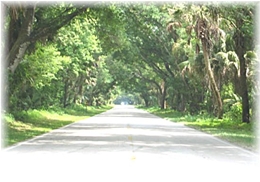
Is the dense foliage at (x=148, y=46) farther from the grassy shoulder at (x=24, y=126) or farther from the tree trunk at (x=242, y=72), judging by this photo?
the grassy shoulder at (x=24, y=126)

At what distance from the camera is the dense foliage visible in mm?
22172

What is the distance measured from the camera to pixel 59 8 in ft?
83.4

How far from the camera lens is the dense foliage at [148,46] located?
22.2 meters

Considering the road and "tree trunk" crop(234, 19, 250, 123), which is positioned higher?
"tree trunk" crop(234, 19, 250, 123)

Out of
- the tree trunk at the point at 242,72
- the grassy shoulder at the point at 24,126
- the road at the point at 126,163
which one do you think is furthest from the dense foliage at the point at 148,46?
the road at the point at 126,163

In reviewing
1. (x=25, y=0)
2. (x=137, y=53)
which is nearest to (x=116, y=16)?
(x=25, y=0)

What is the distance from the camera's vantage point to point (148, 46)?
4872 cm

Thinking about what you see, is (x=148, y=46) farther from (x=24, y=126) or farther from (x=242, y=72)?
(x=24, y=126)

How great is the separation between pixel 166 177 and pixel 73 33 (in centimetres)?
2479

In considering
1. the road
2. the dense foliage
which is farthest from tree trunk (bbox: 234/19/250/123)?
the road

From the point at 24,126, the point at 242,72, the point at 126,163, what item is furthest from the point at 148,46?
the point at 126,163

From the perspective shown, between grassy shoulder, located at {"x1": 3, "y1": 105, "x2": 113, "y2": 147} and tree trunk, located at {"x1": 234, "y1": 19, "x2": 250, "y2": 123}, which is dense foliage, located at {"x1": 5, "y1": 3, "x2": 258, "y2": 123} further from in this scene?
grassy shoulder, located at {"x1": 3, "y1": 105, "x2": 113, "y2": 147}

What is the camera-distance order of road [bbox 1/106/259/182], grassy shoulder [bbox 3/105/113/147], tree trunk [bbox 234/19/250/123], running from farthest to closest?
tree trunk [bbox 234/19/250/123], grassy shoulder [bbox 3/105/113/147], road [bbox 1/106/259/182]

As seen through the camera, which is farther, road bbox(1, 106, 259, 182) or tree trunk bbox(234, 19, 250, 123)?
tree trunk bbox(234, 19, 250, 123)
